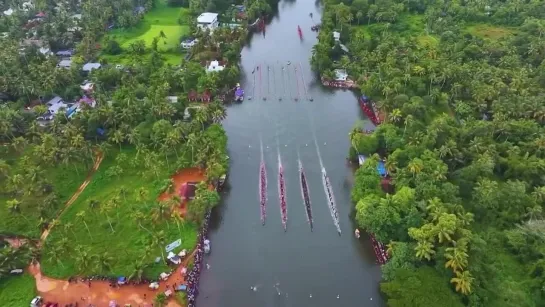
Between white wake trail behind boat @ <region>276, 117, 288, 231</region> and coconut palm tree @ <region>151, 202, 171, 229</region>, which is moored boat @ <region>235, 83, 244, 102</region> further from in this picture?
coconut palm tree @ <region>151, 202, 171, 229</region>

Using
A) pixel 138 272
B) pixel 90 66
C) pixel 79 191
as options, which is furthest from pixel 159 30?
pixel 138 272

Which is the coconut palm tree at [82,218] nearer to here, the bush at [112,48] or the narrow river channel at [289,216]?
the narrow river channel at [289,216]

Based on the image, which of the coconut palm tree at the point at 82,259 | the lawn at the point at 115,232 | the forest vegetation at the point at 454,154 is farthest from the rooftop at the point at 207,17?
the coconut palm tree at the point at 82,259

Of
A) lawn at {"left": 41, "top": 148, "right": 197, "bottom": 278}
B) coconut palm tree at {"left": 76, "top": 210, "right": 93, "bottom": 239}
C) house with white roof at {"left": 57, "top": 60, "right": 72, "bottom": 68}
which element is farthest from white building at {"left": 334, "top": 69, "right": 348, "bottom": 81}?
house with white roof at {"left": 57, "top": 60, "right": 72, "bottom": 68}

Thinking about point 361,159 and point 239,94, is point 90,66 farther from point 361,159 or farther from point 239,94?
point 361,159

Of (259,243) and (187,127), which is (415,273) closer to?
(259,243)

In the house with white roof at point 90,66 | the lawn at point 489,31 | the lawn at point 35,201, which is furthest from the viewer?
the lawn at point 489,31

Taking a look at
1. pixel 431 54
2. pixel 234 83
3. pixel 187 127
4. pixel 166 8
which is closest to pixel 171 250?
pixel 187 127
